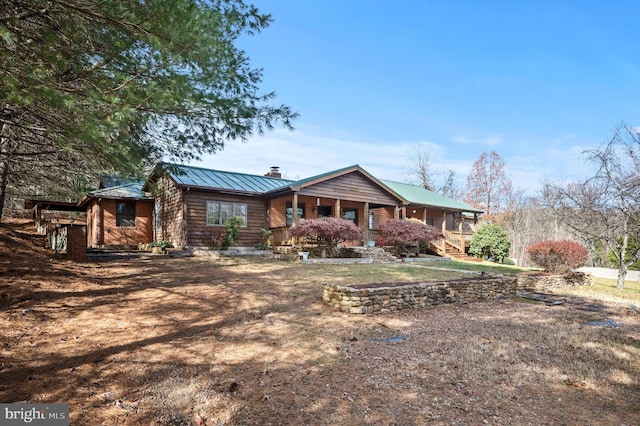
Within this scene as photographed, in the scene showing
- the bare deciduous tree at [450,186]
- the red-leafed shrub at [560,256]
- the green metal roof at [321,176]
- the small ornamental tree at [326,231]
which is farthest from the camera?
the bare deciduous tree at [450,186]

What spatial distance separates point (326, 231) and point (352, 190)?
5.31m

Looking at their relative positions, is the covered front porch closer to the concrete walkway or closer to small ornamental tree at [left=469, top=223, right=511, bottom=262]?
small ornamental tree at [left=469, top=223, right=511, bottom=262]

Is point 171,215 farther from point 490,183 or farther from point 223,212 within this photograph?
point 490,183

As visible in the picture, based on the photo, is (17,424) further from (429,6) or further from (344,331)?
(429,6)

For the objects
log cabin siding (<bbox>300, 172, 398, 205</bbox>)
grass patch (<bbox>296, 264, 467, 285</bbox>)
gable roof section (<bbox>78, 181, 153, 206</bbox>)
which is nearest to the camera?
grass patch (<bbox>296, 264, 467, 285</bbox>)

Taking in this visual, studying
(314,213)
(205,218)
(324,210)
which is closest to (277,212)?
(314,213)

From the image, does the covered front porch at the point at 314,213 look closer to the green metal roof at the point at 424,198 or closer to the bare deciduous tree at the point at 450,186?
the green metal roof at the point at 424,198

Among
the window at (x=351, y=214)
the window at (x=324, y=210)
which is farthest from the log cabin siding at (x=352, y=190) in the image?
the window at (x=324, y=210)

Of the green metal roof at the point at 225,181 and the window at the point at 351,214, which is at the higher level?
the green metal roof at the point at 225,181

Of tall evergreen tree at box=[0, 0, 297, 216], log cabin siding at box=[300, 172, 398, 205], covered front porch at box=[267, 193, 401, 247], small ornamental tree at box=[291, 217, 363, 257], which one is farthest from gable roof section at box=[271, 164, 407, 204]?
tall evergreen tree at box=[0, 0, 297, 216]

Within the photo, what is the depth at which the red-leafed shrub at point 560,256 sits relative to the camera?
42.8 ft

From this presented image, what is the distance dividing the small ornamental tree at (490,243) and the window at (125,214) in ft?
69.2

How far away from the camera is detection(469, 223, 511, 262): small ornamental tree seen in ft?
72.7

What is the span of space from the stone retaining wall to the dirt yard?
0.31 meters
